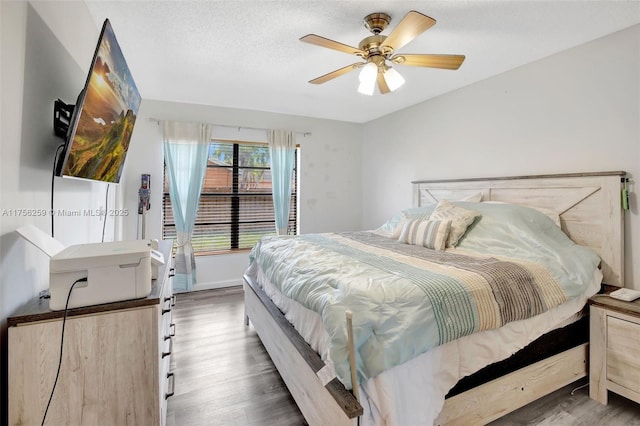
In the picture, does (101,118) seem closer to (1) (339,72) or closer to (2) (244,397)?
(1) (339,72)

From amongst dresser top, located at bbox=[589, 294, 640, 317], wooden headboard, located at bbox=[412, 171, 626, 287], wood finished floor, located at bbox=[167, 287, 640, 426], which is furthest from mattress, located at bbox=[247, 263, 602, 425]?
wooden headboard, located at bbox=[412, 171, 626, 287]

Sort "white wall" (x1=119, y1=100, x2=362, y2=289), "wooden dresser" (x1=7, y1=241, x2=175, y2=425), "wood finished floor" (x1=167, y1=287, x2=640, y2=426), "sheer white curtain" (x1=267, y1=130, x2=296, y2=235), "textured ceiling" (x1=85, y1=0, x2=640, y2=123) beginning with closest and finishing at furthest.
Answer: "wooden dresser" (x1=7, y1=241, x2=175, y2=425) < "wood finished floor" (x1=167, y1=287, x2=640, y2=426) < "textured ceiling" (x1=85, y1=0, x2=640, y2=123) < "white wall" (x1=119, y1=100, x2=362, y2=289) < "sheer white curtain" (x1=267, y1=130, x2=296, y2=235)

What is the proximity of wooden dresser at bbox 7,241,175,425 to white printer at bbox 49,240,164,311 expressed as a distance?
4cm

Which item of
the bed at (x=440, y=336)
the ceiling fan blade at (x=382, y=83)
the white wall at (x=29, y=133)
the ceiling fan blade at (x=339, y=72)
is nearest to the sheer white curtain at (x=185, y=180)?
the bed at (x=440, y=336)

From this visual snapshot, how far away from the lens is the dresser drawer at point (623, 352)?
1703mm

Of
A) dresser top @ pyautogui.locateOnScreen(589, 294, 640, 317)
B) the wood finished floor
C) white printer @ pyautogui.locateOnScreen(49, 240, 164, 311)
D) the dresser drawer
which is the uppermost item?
white printer @ pyautogui.locateOnScreen(49, 240, 164, 311)

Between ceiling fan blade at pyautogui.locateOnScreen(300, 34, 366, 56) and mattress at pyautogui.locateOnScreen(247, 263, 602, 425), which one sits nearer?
mattress at pyautogui.locateOnScreen(247, 263, 602, 425)

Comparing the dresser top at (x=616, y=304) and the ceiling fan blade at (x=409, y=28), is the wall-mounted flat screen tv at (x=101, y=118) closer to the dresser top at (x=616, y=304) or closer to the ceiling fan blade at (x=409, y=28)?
the ceiling fan blade at (x=409, y=28)

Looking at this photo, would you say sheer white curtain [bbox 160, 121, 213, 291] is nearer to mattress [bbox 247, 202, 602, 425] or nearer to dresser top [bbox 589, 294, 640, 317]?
mattress [bbox 247, 202, 602, 425]

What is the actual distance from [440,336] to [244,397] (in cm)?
136

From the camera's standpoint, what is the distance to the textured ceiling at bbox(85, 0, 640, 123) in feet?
6.12

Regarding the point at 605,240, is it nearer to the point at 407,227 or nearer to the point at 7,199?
the point at 407,227

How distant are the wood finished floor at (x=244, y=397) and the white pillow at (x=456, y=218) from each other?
3.88ft

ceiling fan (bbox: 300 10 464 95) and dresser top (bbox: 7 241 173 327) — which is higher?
ceiling fan (bbox: 300 10 464 95)
